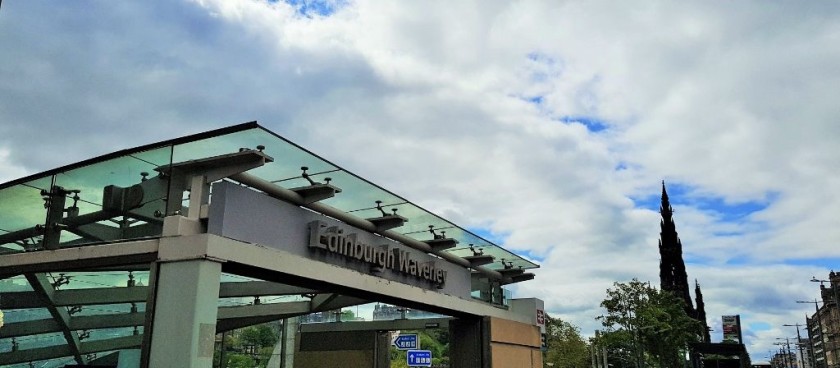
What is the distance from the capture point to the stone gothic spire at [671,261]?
301 ft

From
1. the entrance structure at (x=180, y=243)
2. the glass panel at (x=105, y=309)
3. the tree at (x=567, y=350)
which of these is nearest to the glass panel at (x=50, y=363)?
the entrance structure at (x=180, y=243)

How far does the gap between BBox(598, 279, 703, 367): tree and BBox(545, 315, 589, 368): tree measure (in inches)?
383

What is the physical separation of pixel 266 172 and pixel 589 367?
163ft

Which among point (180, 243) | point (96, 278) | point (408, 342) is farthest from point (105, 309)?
point (408, 342)

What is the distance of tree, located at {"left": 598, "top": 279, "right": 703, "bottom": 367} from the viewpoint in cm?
4116

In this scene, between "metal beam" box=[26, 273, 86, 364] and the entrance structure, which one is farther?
"metal beam" box=[26, 273, 86, 364]

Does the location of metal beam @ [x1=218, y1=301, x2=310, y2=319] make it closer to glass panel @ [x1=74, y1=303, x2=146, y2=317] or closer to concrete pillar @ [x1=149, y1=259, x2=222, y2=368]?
glass panel @ [x1=74, y1=303, x2=146, y2=317]

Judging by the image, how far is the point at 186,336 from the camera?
32.8ft

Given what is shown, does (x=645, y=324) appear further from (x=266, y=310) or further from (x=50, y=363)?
(x=50, y=363)

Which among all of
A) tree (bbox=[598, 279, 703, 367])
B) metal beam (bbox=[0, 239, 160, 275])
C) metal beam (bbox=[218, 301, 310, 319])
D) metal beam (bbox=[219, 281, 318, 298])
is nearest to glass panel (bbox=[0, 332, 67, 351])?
metal beam (bbox=[0, 239, 160, 275])

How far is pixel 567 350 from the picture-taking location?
5475 cm

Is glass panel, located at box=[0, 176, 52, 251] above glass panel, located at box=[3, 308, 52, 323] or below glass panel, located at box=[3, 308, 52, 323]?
above

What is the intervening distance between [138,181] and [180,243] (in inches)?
76.1

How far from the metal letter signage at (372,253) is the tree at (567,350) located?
36.8 metres
